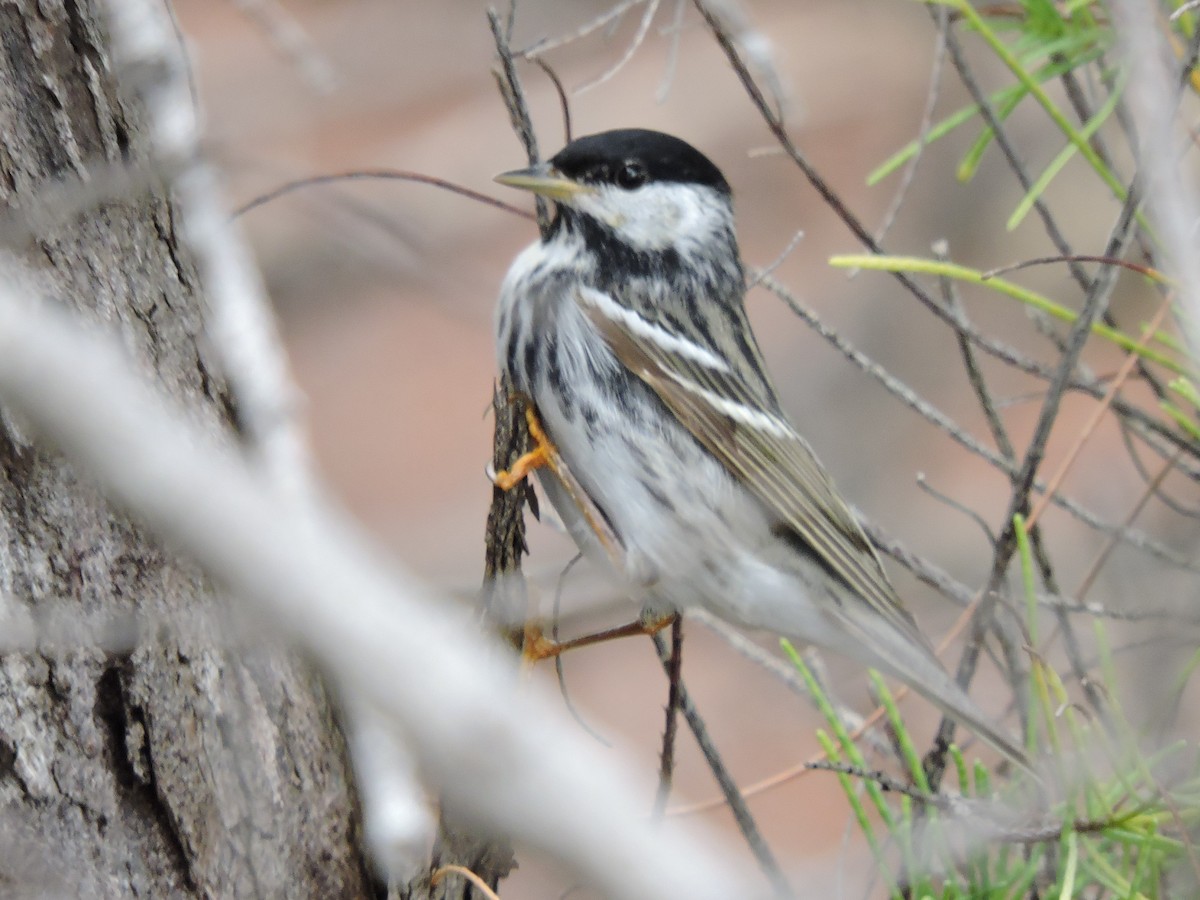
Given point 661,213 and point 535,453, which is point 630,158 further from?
point 535,453

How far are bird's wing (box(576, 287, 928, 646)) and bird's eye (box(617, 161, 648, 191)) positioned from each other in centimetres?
22

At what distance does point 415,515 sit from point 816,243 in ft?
7.04

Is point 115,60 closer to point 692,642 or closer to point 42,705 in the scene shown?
point 42,705

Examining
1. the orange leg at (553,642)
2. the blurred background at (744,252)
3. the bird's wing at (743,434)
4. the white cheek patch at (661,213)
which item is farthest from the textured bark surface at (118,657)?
the blurred background at (744,252)

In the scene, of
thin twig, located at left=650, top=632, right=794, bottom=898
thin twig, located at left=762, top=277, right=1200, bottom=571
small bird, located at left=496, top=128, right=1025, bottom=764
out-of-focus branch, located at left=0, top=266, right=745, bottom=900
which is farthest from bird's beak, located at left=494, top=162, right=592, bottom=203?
out-of-focus branch, located at left=0, top=266, right=745, bottom=900

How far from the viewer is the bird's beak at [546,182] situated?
2033 mm

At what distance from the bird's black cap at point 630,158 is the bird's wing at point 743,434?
8.7 inches

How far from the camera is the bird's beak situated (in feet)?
6.67

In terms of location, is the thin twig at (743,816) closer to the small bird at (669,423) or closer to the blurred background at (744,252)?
the small bird at (669,423)

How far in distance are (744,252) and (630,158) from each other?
3423 millimetres

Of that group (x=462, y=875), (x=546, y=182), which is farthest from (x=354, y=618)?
(x=546, y=182)

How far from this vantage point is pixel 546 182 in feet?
6.86

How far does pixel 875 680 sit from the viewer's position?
5.28ft

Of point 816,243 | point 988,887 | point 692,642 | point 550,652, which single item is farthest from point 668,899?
point 816,243
